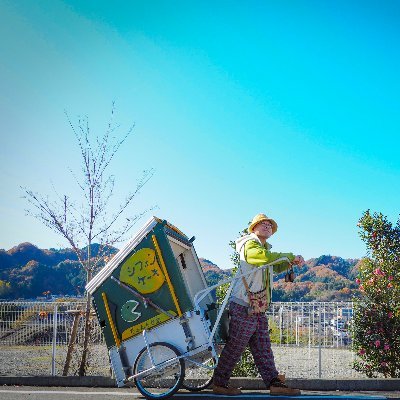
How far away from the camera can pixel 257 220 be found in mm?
5664

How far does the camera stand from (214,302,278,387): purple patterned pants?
5.38m

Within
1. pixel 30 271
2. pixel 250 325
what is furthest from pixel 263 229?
pixel 30 271

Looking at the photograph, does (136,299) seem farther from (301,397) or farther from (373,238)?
(373,238)

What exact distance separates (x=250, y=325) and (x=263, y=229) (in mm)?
1082

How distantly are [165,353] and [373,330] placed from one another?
338cm

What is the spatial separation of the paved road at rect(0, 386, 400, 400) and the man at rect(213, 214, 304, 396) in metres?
0.18

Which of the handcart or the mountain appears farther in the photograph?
the mountain

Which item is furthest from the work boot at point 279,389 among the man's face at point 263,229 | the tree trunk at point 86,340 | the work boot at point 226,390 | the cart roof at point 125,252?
the tree trunk at point 86,340

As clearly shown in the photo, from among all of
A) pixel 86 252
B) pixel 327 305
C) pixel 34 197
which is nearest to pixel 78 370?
pixel 86 252

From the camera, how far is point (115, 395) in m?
5.72

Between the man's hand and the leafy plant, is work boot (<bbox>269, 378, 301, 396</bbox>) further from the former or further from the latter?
the leafy plant

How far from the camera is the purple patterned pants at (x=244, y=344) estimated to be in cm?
538

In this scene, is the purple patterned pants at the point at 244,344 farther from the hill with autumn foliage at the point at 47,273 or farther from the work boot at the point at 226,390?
the hill with autumn foliage at the point at 47,273

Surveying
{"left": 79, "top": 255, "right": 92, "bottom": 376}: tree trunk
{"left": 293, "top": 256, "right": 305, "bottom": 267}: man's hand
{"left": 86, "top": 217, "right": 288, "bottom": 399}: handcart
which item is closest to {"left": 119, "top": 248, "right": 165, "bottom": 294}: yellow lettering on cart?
{"left": 86, "top": 217, "right": 288, "bottom": 399}: handcart
